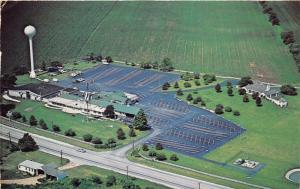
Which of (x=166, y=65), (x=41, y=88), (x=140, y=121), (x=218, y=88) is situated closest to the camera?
(x=140, y=121)

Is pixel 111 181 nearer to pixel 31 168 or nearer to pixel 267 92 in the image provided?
pixel 31 168

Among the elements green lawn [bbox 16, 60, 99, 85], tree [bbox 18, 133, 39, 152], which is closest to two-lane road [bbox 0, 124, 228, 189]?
tree [bbox 18, 133, 39, 152]

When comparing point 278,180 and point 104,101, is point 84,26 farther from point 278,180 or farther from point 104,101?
point 278,180

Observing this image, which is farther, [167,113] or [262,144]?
[167,113]

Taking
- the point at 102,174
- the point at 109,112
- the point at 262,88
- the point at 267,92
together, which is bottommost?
the point at 102,174

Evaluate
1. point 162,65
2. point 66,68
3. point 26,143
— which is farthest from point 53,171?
point 162,65

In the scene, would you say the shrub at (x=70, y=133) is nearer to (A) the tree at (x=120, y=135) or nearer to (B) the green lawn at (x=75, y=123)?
(B) the green lawn at (x=75, y=123)
